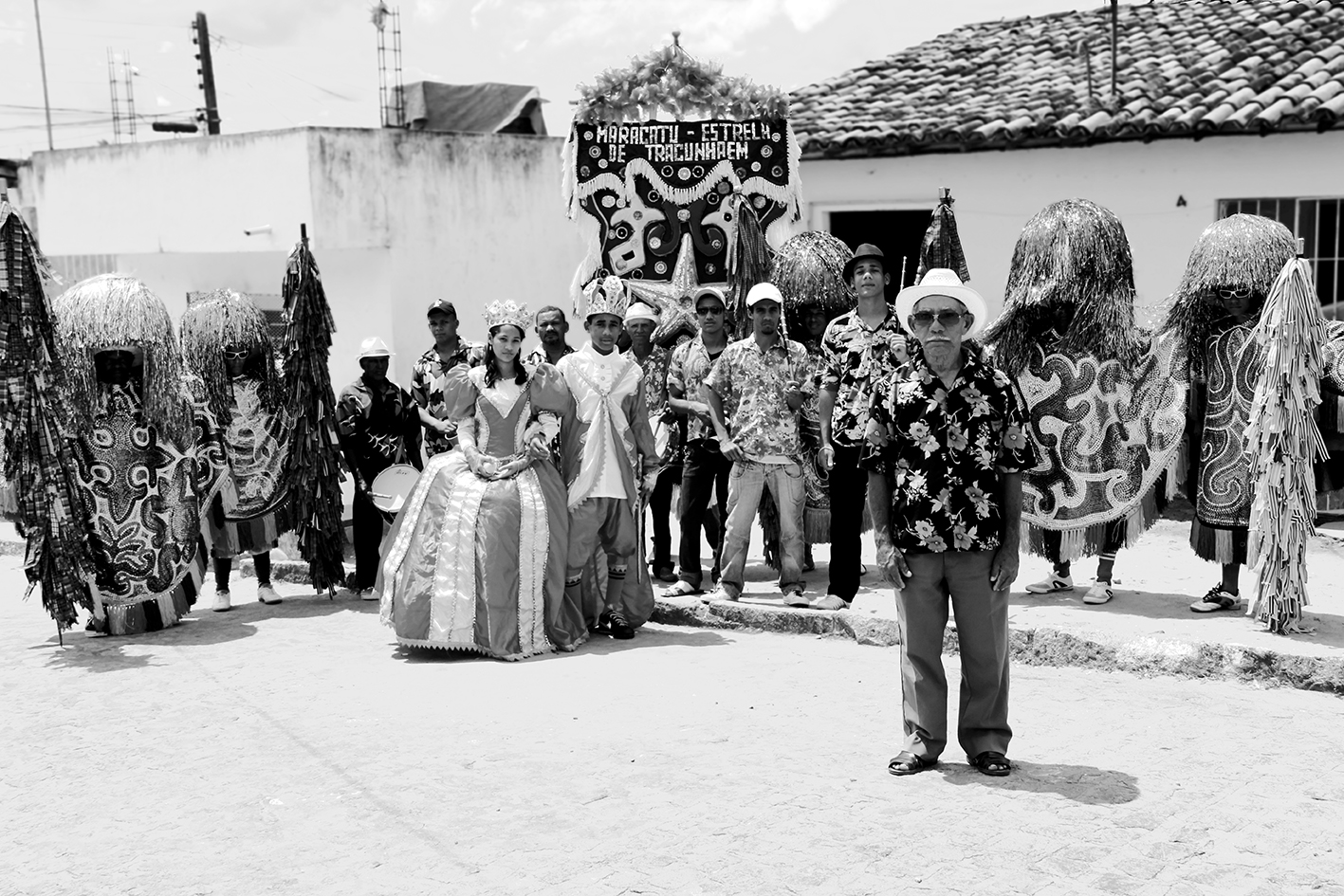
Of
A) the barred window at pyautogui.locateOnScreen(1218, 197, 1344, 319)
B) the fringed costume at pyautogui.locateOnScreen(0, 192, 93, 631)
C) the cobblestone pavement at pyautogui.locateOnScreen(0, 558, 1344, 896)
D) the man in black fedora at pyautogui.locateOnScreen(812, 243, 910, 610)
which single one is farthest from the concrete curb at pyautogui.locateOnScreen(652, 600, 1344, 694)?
the barred window at pyautogui.locateOnScreen(1218, 197, 1344, 319)

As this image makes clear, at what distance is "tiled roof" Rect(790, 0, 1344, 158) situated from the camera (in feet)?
42.4

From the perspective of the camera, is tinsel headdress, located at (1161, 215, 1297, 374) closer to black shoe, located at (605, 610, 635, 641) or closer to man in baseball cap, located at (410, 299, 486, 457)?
black shoe, located at (605, 610, 635, 641)

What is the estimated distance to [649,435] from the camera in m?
8.20

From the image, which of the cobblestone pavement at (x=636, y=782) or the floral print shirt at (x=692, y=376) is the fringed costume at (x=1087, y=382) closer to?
the cobblestone pavement at (x=636, y=782)

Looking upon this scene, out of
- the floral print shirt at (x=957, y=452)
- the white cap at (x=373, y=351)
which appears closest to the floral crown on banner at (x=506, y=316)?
the white cap at (x=373, y=351)

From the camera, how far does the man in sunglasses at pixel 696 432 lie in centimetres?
866

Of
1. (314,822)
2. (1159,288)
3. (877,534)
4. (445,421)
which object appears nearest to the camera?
(314,822)

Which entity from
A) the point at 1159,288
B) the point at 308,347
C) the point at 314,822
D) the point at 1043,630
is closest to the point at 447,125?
the point at 1159,288

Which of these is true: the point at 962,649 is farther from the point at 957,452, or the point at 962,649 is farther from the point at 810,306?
the point at 810,306

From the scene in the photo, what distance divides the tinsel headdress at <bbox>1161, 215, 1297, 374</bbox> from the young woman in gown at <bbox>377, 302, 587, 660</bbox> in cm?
348

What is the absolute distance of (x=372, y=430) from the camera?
9242mm

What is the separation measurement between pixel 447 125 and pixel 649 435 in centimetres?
1781

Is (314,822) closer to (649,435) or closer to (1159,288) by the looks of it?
(649,435)

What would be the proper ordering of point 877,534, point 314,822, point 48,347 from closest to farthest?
point 314,822 → point 877,534 → point 48,347
